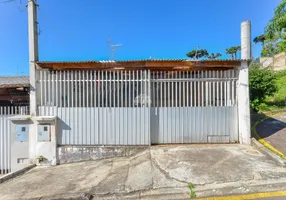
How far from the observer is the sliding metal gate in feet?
17.0

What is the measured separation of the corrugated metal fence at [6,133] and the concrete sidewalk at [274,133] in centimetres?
779

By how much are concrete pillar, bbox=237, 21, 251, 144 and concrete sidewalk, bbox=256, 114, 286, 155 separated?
0.79 metres

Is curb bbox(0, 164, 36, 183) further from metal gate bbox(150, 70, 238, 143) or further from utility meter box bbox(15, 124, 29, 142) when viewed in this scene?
metal gate bbox(150, 70, 238, 143)

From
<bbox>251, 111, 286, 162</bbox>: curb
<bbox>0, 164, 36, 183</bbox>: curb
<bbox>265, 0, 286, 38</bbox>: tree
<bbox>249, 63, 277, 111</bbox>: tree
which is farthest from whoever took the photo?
<bbox>249, 63, 277, 111</bbox>: tree

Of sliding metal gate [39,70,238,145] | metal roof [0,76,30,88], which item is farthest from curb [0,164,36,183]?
metal roof [0,76,30,88]

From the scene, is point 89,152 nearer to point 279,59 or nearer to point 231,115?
point 231,115

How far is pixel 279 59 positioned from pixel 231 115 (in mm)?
26950

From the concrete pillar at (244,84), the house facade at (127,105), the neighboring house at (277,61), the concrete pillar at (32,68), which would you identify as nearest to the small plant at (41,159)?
the house facade at (127,105)

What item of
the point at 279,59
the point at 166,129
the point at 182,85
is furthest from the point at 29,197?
the point at 279,59

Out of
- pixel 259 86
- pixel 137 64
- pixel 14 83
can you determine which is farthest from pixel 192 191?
pixel 259 86

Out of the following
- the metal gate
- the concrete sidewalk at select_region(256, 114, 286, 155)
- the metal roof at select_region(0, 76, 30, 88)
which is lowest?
the concrete sidewalk at select_region(256, 114, 286, 155)

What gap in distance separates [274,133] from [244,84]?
7.88 ft

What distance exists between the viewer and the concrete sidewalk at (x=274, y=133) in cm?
495

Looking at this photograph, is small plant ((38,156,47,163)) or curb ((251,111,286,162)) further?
small plant ((38,156,47,163))
